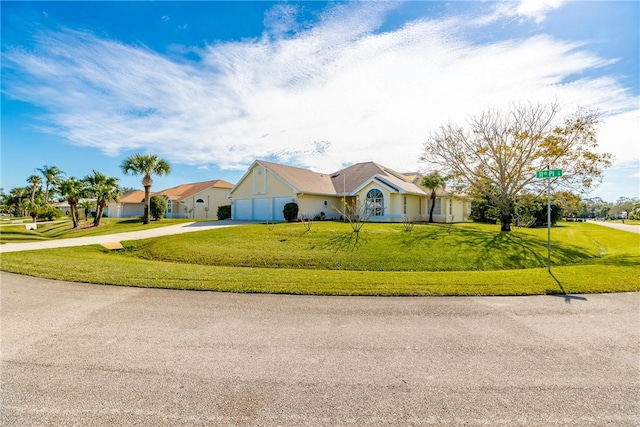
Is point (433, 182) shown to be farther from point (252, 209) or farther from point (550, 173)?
point (550, 173)

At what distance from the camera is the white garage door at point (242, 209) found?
3144 cm

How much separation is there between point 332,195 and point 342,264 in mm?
18776

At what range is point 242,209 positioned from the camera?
105ft

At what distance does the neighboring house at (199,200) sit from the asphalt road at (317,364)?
3732 cm

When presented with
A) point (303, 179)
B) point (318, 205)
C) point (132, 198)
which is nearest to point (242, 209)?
point (303, 179)

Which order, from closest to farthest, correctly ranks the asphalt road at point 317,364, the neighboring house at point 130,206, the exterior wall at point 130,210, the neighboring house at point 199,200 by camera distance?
the asphalt road at point 317,364 → the neighboring house at point 199,200 → the neighboring house at point 130,206 → the exterior wall at point 130,210

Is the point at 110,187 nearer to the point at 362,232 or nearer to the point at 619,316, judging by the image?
the point at 362,232

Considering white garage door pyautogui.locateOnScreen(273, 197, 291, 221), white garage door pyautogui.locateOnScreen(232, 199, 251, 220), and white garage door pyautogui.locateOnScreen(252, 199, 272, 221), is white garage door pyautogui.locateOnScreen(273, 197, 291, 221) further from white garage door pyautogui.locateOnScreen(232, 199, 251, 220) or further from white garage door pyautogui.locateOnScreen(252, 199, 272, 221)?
white garage door pyautogui.locateOnScreen(232, 199, 251, 220)

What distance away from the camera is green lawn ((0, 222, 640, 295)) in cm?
841

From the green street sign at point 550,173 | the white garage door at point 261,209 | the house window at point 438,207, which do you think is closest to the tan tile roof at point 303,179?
the white garage door at point 261,209

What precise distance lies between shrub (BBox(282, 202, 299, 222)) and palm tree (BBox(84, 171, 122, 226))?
1781 centimetres

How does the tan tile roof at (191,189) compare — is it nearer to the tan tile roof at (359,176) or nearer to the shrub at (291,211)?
the tan tile roof at (359,176)

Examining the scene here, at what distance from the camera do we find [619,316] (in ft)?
20.3

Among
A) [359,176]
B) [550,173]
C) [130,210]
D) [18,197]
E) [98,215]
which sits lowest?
[98,215]
